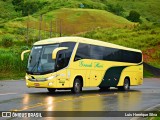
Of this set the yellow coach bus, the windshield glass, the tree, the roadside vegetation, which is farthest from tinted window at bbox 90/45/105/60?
the tree

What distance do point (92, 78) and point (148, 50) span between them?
36.7 meters

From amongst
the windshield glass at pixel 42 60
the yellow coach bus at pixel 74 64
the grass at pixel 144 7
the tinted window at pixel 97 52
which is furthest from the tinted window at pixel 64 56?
the grass at pixel 144 7

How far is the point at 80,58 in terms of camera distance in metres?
25.0

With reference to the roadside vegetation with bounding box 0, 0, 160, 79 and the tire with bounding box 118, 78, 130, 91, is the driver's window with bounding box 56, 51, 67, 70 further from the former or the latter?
the roadside vegetation with bounding box 0, 0, 160, 79

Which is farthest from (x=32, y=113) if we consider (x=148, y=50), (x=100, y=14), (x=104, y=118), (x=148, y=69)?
(x=100, y=14)

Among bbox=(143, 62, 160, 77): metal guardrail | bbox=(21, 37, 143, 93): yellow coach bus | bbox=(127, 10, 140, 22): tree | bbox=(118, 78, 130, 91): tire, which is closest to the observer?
bbox=(21, 37, 143, 93): yellow coach bus

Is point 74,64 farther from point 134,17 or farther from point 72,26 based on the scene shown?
point 134,17

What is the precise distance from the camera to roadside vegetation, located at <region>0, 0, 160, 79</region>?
184ft

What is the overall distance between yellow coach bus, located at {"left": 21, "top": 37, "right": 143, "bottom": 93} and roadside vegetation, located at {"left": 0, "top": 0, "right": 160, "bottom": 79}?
1846cm

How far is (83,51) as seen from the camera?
25.2 meters

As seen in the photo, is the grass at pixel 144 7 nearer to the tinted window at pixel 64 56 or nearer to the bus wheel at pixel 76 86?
the bus wheel at pixel 76 86

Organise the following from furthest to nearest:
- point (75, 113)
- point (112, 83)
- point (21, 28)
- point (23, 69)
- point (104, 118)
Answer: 1. point (21, 28)
2. point (23, 69)
3. point (112, 83)
4. point (75, 113)
5. point (104, 118)

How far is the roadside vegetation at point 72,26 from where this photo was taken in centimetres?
5622

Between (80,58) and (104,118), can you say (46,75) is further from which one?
(104,118)
